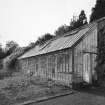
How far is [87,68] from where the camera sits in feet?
38.8

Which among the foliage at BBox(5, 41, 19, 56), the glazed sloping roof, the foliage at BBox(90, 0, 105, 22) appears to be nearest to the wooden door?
the glazed sloping roof

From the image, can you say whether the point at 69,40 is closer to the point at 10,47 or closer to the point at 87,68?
the point at 87,68

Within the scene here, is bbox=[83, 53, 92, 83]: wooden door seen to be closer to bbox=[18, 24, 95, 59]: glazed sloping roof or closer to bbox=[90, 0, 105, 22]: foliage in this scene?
bbox=[18, 24, 95, 59]: glazed sloping roof

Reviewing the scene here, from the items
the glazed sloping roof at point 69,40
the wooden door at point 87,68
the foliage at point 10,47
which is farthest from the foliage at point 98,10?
the foliage at point 10,47

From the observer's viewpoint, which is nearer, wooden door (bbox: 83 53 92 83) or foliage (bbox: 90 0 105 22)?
wooden door (bbox: 83 53 92 83)

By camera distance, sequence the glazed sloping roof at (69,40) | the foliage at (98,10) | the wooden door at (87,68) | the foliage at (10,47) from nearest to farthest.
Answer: the wooden door at (87,68)
the glazed sloping roof at (69,40)
the foliage at (98,10)
the foliage at (10,47)

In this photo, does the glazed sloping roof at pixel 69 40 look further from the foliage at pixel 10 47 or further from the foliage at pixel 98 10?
the foliage at pixel 10 47

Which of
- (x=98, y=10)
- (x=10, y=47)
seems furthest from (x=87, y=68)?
(x=10, y=47)

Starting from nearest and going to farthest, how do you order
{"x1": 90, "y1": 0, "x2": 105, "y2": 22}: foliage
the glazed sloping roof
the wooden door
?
the wooden door, the glazed sloping roof, {"x1": 90, "y1": 0, "x2": 105, "y2": 22}: foliage

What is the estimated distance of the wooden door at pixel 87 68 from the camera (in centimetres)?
1159

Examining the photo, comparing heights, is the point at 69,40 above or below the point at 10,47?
below

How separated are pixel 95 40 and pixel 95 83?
13.0 ft

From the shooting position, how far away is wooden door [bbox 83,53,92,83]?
11.6 meters

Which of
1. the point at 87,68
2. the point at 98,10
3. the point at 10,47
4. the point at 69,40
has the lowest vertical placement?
the point at 87,68
